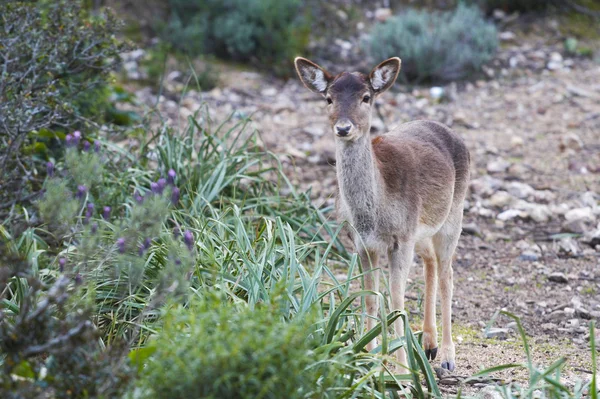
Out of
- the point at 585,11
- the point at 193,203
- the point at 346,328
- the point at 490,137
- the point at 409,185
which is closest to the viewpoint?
the point at 346,328

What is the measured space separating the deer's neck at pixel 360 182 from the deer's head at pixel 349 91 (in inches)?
3.0

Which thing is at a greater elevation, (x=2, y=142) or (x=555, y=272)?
(x=2, y=142)

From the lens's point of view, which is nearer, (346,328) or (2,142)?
(346,328)

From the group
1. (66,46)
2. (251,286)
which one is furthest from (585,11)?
→ (251,286)

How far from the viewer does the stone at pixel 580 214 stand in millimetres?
6586

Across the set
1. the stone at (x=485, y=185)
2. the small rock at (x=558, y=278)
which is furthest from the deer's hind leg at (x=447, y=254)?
the stone at (x=485, y=185)

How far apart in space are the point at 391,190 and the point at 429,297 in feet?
2.64

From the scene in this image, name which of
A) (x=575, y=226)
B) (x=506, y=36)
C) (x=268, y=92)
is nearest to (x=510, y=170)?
(x=575, y=226)

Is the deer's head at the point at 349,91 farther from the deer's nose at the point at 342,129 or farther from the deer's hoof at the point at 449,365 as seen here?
the deer's hoof at the point at 449,365

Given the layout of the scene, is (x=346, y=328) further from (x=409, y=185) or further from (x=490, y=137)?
(x=490, y=137)

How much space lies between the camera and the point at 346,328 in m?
4.14

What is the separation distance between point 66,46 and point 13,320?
2.55m

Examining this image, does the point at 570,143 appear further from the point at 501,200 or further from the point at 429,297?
the point at 429,297

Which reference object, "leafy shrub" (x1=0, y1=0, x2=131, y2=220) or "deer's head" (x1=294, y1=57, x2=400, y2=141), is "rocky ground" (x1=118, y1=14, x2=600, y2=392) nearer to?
"deer's head" (x1=294, y1=57, x2=400, y2=141)
